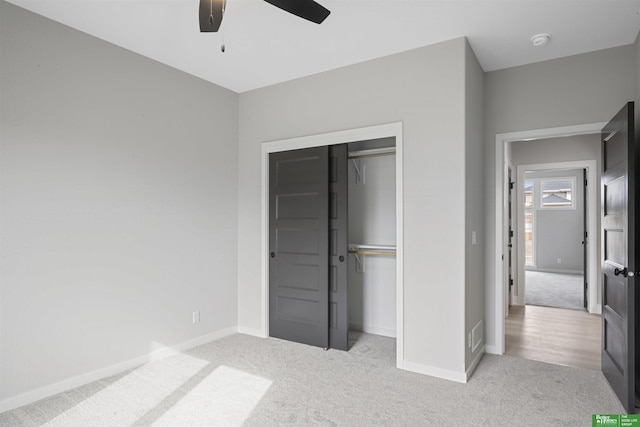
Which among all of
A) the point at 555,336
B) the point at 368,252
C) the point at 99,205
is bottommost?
the point at 555,336

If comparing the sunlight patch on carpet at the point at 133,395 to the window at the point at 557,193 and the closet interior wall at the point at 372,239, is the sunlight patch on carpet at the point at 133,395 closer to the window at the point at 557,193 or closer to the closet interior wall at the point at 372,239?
the closet interior wall at the point at 372,239

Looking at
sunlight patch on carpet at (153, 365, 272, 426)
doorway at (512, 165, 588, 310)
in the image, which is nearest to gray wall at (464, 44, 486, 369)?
sunlight patch on carpet at (153, 365, 272, 426)

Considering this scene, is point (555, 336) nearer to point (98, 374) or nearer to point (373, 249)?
point (373, 249)

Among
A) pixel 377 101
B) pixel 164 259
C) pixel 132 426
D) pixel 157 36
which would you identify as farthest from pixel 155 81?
pixel 132 426

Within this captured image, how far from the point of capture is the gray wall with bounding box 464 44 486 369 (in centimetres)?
300

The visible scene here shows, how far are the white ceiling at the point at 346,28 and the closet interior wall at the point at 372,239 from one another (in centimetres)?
126

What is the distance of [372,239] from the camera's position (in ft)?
13.9

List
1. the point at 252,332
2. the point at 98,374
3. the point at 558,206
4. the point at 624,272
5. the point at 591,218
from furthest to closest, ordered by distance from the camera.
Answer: the point at 558,206
the point at 591,218
the point at 252,332
the point at 98,374
the point at 624,272

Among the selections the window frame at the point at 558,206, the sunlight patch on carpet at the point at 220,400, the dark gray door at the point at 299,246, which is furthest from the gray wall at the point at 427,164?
the window frame at the point at 558,206

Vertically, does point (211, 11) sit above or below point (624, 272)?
above

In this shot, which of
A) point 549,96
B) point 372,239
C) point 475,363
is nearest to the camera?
point 475,363

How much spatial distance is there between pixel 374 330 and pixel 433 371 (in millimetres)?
1164

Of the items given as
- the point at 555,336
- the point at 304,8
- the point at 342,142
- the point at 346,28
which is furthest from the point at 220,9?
the point at 555,336

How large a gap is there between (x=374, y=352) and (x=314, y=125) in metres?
2.28
